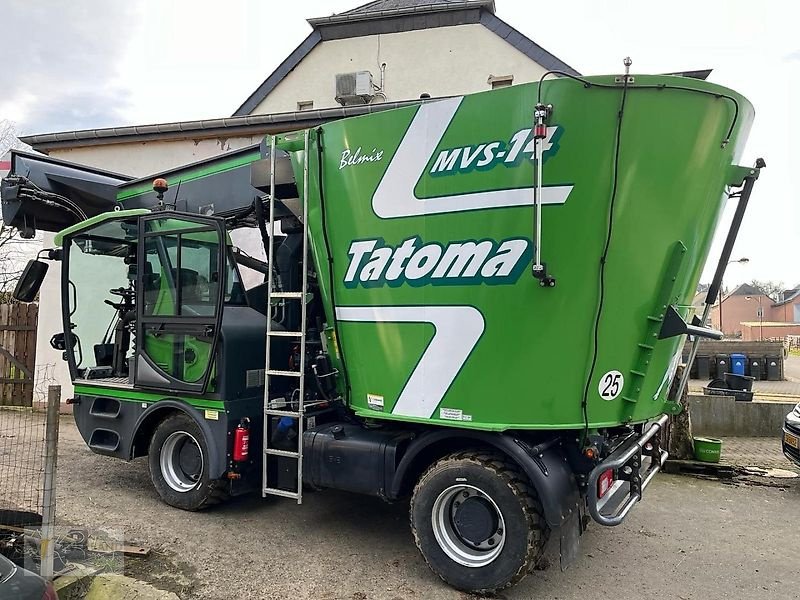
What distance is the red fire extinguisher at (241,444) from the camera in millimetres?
4879

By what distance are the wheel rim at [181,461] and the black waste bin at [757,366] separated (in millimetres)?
18267

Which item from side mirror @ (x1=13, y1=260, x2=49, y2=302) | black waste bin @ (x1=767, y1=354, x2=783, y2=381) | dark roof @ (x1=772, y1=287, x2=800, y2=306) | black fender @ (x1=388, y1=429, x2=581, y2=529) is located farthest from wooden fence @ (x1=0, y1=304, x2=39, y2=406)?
dark roof @ (x1=772, y1=287, x2=800, y2=306)

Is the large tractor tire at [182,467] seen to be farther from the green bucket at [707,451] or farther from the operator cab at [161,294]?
the green bucket at [707,451]

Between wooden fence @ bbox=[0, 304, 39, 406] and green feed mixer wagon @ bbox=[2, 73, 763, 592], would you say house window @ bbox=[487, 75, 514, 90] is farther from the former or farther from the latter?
wooden fence @ bbox=[0, 304, 39, 406]

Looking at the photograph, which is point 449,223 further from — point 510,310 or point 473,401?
point 473,401

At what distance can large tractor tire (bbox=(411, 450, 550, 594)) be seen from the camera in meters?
3.73

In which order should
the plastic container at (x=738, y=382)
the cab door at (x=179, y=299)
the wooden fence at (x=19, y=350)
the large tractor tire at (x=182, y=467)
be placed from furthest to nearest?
the plastic container at (x=738, y=382) → the wooden fence at (x=19, y=350) → the large tractor tire at (x=182, y=467) → the cab door at (x=179, y=299)

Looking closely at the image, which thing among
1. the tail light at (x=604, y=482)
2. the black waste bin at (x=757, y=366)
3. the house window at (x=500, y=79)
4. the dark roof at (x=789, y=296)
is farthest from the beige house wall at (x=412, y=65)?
the dark roof at (x=789, y=296)

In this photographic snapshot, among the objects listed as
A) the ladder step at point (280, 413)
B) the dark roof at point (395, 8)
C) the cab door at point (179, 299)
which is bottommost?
the ladder step at point (280, 413)

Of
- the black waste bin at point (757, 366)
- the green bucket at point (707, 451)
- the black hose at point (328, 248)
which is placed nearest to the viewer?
the black hose at point (328, 248)

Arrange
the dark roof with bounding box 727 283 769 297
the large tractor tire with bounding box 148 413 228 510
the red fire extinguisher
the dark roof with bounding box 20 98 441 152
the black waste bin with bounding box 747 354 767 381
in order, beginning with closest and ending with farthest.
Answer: the red fire extinguisher, the large tractor tire with bounding box 148 413 228 510, the dark roof with bounding box 20 98 441 152, the black waste bin with bounding box 747 354 767 381, the dark roof with bounding box 727 283 769 297

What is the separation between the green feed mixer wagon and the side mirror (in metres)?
1.15

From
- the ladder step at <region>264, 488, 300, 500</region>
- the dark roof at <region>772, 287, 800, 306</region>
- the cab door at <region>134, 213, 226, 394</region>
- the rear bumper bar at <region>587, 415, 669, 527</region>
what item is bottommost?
the ladder step at <region>264, 488, 300, 500</region>

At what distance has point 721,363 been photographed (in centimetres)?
1847
